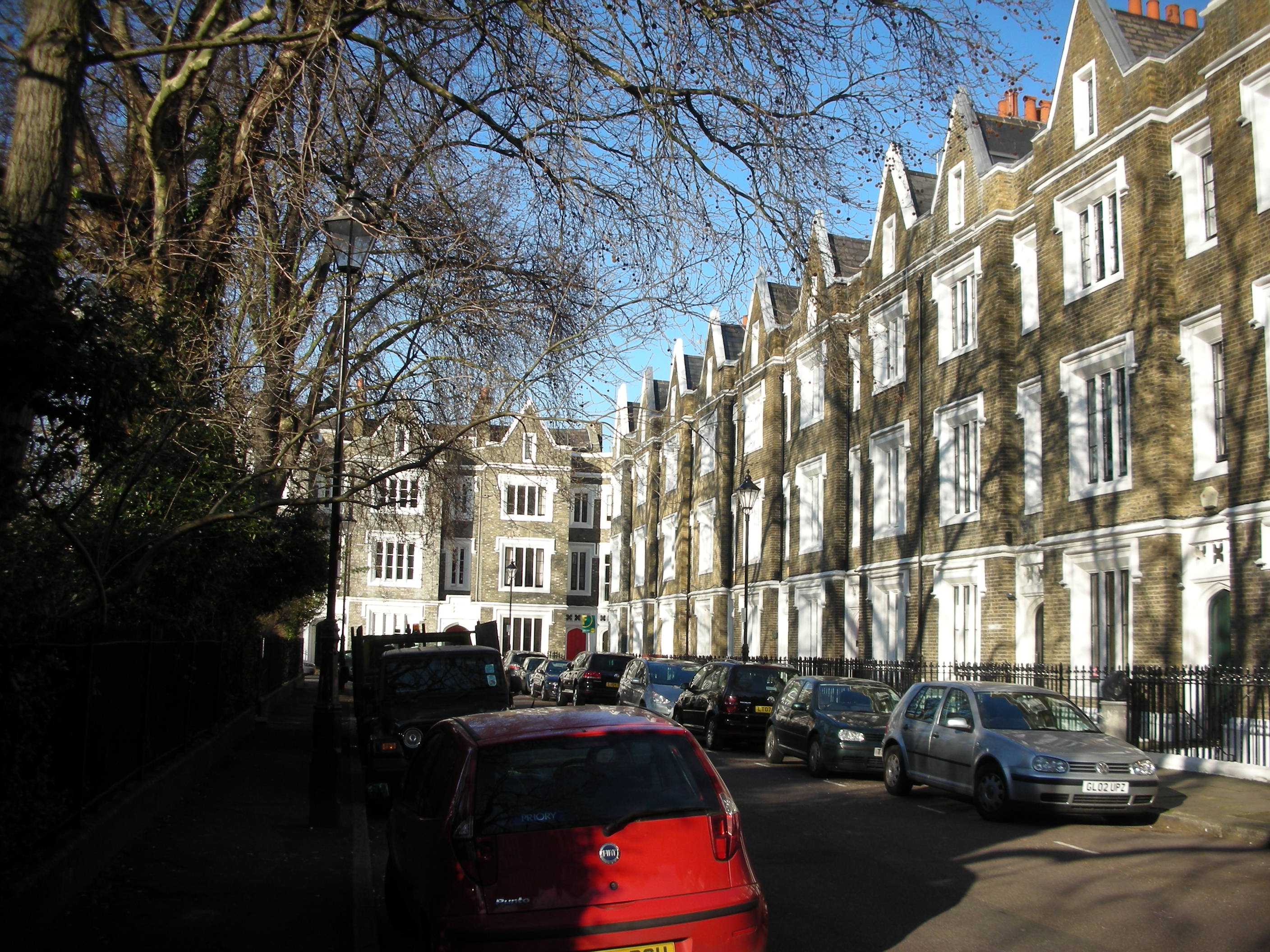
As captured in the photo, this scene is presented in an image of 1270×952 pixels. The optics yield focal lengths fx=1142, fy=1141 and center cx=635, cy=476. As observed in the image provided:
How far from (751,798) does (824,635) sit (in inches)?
749

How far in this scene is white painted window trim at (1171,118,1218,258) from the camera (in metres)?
19.8

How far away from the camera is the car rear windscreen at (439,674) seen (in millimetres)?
15328

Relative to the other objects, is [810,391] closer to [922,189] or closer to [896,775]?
[922,189]

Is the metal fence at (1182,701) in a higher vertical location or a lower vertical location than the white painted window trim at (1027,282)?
lower

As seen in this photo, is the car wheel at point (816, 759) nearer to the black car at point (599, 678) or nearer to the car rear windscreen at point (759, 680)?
the car rear windscreen at point (759, 680)

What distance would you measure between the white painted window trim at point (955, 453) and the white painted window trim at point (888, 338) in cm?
269

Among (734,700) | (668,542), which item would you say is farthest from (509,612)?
(734,700)

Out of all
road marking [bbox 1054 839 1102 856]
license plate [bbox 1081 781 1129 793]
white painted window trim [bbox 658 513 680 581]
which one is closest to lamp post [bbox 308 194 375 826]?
road marking [bbox 1054 839 1102 856]

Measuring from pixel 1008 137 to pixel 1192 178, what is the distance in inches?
360

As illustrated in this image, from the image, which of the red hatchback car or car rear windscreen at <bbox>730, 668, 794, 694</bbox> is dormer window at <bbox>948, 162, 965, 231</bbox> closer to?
car rear windscreen at <bbox>730, 668, 794, 694</bbox>

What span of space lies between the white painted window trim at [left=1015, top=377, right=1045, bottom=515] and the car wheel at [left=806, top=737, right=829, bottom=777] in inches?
351

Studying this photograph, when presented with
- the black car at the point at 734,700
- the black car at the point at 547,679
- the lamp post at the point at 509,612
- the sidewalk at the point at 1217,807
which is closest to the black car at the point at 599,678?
the black car at the point at 547,679

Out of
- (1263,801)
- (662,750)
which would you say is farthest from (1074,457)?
(662,750)

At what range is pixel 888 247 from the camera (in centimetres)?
3103
